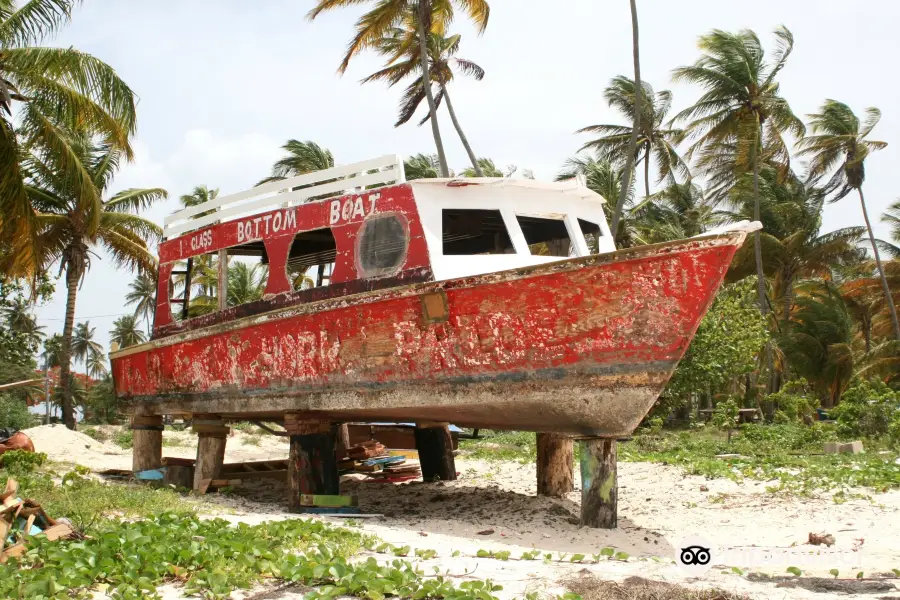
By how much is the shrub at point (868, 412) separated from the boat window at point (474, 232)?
29.9 feet

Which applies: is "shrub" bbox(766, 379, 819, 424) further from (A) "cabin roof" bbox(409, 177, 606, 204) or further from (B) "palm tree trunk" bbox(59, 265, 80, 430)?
(B) "palm tree trunk" bbox(59, 265, 80, 430)

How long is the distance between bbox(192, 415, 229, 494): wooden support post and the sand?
0.75 meters

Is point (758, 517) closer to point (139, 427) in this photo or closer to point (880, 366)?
point (139, 427)

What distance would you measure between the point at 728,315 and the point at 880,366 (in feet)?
25.0

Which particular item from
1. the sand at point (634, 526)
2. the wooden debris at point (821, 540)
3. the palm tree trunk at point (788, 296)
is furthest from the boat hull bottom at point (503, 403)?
the palm tree trunk at point (788, 296)

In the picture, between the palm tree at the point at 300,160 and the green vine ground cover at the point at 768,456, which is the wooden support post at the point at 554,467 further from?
the palm tree at the point at 300,160

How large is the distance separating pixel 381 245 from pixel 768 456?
7627mm

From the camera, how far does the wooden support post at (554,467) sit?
10.4 metres

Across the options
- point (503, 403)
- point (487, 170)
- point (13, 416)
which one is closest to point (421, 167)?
point (487, 170)

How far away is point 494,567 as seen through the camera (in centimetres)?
577

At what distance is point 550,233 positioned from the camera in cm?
955

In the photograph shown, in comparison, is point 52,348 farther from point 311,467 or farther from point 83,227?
point 311,467

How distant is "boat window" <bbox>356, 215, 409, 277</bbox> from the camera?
8312 mm

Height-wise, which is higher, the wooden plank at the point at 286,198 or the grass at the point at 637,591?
the wooden plank at the point at 286,198
